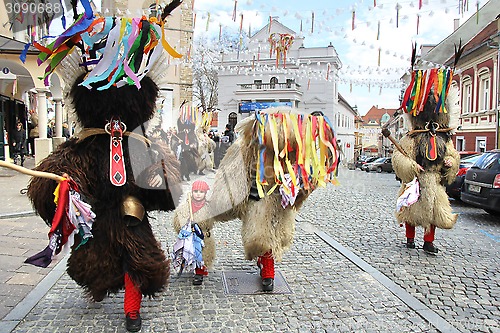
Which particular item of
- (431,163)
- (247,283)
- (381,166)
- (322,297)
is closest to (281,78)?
(381,166)

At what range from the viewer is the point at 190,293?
422cm

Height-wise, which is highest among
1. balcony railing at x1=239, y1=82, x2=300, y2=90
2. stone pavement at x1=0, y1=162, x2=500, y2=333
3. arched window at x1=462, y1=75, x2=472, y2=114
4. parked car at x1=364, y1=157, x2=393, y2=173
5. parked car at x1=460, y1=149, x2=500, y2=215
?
balcony railing at x1=239, y1=82, x2=300, y2=90

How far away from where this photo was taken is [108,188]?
10.8 ft

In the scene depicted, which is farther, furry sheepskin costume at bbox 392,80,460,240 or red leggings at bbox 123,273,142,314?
furry sheepskin costume at bbox 392,80,460,240

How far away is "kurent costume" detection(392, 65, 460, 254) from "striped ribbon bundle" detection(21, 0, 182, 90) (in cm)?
371

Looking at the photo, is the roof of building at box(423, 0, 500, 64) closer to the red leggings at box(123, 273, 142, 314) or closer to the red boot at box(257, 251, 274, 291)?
the red boot at box(257, 251, 274, 291)

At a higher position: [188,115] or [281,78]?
[281,78]

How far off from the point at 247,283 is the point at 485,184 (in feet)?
19.5

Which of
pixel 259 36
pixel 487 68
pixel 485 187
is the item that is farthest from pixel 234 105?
pixel 485 187

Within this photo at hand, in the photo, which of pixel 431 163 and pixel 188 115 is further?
pixel 188 115

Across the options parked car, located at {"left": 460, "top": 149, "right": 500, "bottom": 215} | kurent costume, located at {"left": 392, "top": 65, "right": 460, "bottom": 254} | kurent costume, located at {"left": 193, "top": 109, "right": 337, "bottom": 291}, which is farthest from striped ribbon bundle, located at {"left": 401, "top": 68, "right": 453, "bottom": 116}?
parked car, located at {"left": 460, "top": 149, "right": 500, "bottom": 215}

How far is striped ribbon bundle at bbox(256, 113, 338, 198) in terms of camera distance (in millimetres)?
3939

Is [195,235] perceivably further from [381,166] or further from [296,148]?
[381,166]

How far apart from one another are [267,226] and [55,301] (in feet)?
6.58
